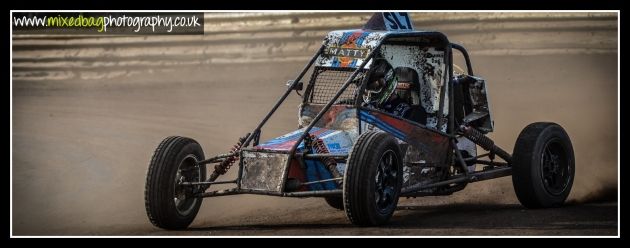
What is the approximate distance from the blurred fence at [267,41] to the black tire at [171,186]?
1081 cm

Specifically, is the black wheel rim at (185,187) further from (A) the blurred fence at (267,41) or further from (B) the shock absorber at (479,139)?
(A) the blurred fence at (267,41)

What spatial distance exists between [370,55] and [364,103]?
0.53 metres

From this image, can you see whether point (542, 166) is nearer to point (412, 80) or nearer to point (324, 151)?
point (412, 80)

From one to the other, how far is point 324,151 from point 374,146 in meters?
0.77

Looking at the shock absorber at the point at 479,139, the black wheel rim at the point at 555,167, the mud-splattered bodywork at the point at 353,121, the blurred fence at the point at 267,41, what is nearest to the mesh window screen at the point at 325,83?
the mud-splattered bodywork at the point at 353,121

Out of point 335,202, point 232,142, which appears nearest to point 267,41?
point 232,142

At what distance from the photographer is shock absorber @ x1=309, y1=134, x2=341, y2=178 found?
487 inches

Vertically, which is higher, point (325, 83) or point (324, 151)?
point (325, 83)

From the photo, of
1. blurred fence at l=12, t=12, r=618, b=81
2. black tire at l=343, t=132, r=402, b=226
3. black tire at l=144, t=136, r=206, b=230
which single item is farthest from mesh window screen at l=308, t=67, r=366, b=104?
blurred fence at l=12, t=12, r=618, b=81

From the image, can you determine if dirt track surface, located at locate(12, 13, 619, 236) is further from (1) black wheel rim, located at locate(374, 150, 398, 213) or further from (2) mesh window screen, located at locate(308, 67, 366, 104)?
(2) mesh window screen, located at locate(308, 67, 366, 104)

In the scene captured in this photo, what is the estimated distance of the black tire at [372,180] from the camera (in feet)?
38.7

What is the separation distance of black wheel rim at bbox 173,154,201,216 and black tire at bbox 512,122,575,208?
3177 millimetres

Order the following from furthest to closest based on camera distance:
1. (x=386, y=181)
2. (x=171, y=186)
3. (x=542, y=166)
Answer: (x=542, y=166)
(x=171, y=186)
(x=386, y=181)

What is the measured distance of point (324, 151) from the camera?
1258cm
